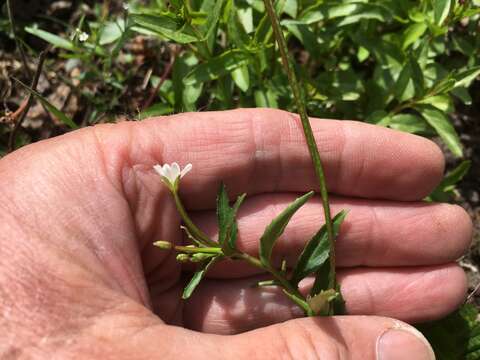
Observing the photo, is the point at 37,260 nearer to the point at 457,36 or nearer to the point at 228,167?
the point at 228,167

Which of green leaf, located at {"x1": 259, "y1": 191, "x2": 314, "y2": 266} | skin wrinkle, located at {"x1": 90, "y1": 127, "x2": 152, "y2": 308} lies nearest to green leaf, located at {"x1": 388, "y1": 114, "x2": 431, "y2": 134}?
green leaf, located at {"x1": 259, "y1": 191, "x2": 314, "y2": 266}

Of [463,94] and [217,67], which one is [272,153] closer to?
[217,67]

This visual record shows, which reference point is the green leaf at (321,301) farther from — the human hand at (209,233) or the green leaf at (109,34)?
the green leaf at (109,34)

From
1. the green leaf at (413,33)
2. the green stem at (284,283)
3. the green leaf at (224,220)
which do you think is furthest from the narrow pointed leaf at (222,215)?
the green leaf at (413,33)

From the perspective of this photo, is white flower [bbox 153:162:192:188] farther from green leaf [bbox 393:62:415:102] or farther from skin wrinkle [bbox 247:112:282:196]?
green leaf [bbox 393:62:415:102]

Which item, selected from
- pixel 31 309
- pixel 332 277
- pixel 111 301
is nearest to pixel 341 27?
pixel 332 277

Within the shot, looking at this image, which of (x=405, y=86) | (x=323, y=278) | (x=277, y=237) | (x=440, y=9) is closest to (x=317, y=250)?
(x=323, y=278)
